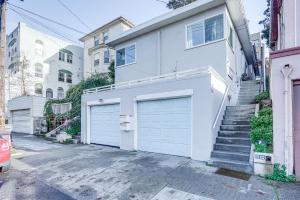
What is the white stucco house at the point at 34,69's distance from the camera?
60.4 feet

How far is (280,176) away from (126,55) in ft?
36.2

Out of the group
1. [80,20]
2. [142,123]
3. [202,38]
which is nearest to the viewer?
[142,123]

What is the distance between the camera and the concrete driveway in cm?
425

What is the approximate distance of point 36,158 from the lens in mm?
7766

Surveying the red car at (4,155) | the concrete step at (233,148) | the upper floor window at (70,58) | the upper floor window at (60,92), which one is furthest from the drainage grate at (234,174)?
the upper floor window at (70,58)

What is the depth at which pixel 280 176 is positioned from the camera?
4.96 meters

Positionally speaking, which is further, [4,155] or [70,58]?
[70,58]

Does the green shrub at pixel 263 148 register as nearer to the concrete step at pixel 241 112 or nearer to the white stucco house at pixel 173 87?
the white stucco house at pixel 173 87

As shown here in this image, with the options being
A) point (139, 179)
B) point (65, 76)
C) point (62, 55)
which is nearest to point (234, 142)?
point (139, 179)

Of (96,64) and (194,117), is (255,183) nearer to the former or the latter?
(194,117)

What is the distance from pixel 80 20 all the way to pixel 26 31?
46.8 feet

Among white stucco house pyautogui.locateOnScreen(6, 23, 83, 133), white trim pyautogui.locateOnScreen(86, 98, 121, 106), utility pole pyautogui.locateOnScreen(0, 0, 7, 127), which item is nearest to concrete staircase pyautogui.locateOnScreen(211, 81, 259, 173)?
white trim pyautogui.locateOnScreen(86, 98, 121, 106)

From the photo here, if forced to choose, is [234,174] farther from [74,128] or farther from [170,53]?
[74,128]

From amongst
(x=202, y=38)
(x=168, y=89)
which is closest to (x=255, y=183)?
(x=168, y=89)
